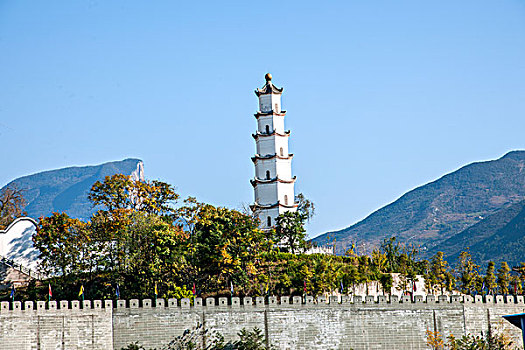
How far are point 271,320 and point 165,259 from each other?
32.8ft

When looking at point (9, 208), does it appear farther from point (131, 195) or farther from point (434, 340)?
point (434, 340)

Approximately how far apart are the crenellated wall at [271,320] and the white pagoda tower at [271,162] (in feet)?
77.8

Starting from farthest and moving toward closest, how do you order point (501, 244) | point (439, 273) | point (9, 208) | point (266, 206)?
point (501, 244) → point (9, 208) → point (266, 206) → point (439, 273)

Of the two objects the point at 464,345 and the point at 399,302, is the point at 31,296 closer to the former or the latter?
the point at 399,302

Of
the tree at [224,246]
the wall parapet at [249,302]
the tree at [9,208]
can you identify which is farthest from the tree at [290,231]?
the tree at [9,208]

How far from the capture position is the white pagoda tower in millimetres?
69125

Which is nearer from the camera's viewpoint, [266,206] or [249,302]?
[249,302]

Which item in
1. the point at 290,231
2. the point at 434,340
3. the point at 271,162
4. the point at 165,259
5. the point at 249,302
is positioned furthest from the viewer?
the point at 271,162

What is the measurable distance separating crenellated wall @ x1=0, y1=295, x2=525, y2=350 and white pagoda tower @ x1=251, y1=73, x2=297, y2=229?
2372 centimetres

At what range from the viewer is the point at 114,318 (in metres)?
43.7

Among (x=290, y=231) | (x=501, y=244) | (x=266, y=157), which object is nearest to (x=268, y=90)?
(x=266, y=157)

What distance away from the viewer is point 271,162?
69.8 m

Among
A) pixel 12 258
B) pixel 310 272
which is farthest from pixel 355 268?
pixel 12 258

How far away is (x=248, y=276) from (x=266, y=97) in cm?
2175
